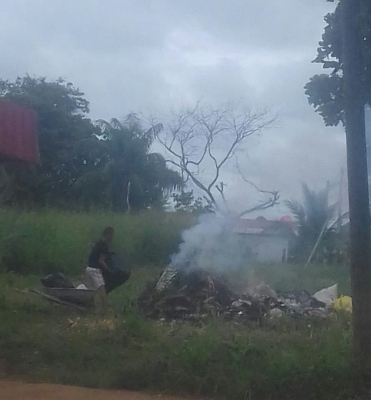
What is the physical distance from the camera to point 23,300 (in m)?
10.7

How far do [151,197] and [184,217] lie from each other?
6.81m

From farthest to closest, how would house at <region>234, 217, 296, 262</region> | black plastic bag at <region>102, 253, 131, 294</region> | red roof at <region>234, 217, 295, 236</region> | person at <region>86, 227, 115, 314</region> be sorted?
house at <region>234, 217, 296, 262</region> < red roof at <region>234, 217, 295, 236</region> < black plastic bag at <region>102, 253, 131, 294</region> < person at <region>86, 227, 115, 314</region>

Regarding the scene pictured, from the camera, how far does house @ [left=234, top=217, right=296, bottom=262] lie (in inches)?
597

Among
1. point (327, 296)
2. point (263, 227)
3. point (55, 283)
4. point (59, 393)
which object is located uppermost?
point (263, 227)

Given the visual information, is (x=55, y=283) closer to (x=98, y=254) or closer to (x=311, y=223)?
(x=98, y=254)

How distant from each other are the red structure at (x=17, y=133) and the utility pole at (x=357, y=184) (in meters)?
6.63

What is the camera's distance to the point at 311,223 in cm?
2000

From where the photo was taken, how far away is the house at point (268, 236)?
15.2 metres

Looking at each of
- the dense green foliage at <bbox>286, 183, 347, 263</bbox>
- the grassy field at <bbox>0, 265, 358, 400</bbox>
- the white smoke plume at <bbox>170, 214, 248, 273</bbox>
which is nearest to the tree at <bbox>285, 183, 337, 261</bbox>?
the dense green foliage at <bbox>286, 183, 347, 263</bbox>

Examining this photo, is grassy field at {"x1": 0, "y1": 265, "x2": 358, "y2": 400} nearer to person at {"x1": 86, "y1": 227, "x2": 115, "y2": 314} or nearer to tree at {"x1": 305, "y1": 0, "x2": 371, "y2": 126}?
person at {"x1": 86, "y1": 227, "x2": 115, "y2": 314}

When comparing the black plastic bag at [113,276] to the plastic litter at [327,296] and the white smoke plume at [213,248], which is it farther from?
the plastic litter at [327,296]

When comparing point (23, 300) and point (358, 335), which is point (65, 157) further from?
point (358, 335)

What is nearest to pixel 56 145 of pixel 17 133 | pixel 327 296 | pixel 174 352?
pixel 17 133

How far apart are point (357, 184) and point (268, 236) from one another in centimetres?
1170
